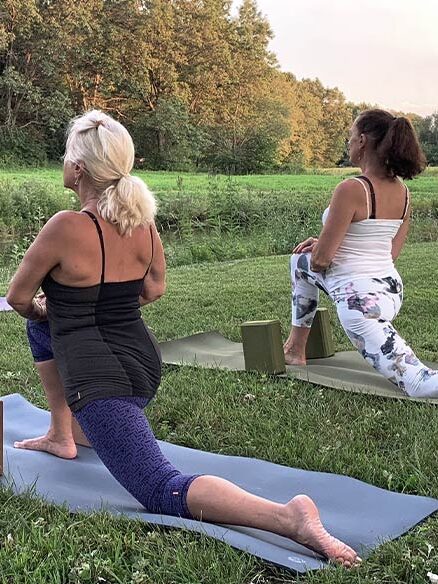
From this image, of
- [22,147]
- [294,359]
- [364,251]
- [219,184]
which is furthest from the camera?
[22,147]

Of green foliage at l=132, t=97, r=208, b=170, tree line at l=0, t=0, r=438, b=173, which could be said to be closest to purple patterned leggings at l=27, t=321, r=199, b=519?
tree line at l=0, t=0, r=438, b=173

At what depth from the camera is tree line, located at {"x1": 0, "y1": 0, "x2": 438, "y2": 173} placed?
2666 cm

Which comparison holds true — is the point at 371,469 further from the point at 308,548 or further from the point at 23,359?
the point at 23,359

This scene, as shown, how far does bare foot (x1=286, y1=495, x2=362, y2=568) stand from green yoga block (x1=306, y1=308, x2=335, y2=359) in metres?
2.19

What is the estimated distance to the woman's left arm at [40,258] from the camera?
2.15m

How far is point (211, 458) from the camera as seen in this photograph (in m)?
2.58

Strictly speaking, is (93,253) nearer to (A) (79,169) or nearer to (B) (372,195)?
(A) (79,169)

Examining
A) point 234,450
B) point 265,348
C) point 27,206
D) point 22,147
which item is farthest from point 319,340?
point 22,147

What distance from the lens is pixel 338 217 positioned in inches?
129

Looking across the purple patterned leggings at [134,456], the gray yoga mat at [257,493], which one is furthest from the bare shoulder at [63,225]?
the gray yoga mat at [257,493]

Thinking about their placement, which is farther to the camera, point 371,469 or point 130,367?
point 371,469

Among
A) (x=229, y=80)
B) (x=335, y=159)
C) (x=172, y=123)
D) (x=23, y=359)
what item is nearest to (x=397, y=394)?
(x=23, y=359)

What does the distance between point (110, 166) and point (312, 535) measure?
122cm

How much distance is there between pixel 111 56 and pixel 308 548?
1165 inches
